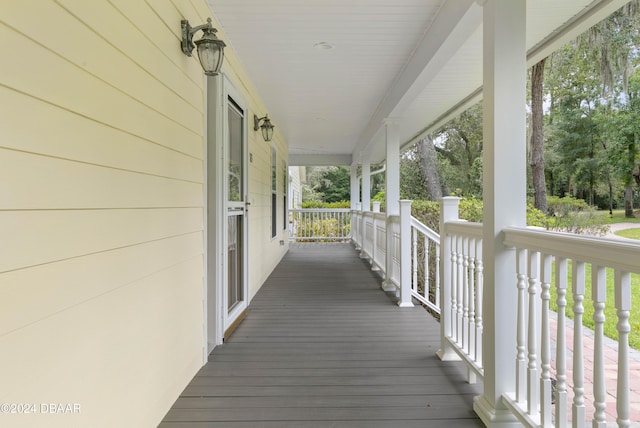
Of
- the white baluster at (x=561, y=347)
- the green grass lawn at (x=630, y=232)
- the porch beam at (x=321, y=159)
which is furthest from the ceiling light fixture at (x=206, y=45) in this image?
the porch beam at (x=321, y=159)

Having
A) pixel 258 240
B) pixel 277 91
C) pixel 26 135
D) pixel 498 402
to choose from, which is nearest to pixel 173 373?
pixel 26 135

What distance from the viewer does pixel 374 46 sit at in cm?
354

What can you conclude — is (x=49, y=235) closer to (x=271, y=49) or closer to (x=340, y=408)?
(x=340, y=408)

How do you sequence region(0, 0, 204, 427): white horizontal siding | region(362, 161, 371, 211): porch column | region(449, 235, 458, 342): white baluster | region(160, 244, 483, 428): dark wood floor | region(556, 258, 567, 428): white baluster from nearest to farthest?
region(0, 0, 204, 427): white horizontal siding, region(556, 258, 567, 428): white baluster, region(160, 244, 483, 428): dark wood floor, region(449, 235, 458, 342): white baluster, region(362, 161, 371, 211): porch column

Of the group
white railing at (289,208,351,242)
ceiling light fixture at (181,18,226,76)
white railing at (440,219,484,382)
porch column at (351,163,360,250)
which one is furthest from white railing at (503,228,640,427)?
white railing at (289,208,351,242)

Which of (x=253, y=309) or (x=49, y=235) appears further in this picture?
(x=253, y=309)

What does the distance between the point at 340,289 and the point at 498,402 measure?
3.46m

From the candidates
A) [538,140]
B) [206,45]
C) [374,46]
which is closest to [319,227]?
[538,140]

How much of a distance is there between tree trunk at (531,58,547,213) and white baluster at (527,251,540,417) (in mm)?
7820

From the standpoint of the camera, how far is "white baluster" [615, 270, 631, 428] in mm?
1206

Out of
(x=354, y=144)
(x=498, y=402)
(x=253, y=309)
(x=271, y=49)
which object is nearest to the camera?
(x=498, y=402)

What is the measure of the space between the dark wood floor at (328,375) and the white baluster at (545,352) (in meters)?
0.49

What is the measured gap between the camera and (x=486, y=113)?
210 cm

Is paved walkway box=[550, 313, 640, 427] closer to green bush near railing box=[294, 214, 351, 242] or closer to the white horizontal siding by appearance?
the white horizontal siding
